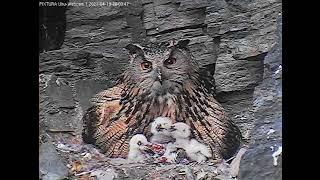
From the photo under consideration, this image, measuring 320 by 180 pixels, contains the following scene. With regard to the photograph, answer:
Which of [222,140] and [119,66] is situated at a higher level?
[119,66]

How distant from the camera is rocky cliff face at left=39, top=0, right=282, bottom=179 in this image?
3.93 metres

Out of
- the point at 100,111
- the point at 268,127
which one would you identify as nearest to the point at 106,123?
the point at 100,111

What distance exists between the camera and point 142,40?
3986 millimetres

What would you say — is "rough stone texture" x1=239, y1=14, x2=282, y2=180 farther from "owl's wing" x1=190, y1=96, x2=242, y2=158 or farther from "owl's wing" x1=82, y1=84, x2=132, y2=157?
"owl's wing" x1=82, y1=84, x2=132, y2=157

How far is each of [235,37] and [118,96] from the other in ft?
2.45

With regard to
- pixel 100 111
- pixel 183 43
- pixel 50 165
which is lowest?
pixel 50 165

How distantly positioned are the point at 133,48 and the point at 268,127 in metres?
0.89

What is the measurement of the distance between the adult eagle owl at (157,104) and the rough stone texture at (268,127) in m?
0.12

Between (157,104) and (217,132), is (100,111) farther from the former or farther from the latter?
(217,132)

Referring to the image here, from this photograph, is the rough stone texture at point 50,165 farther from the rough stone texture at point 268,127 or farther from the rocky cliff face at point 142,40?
the rough stone texture at point 268,127

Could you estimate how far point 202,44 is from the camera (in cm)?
397

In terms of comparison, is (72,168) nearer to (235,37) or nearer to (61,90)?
(61,90)

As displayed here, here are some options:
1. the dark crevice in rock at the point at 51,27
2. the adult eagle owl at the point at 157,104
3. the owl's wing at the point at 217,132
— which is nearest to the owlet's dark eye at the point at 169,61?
the adult eagle owl at the point at 157,104

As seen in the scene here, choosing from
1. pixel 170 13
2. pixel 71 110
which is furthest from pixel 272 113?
pixel 71 110
